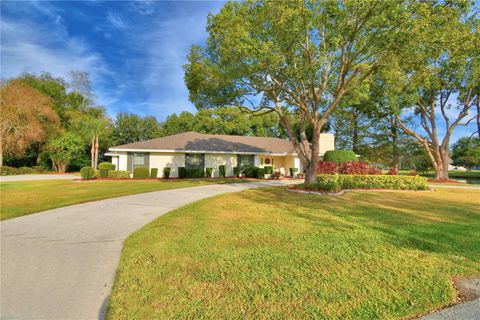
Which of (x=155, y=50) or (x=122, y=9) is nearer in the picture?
(x=122, y=9)

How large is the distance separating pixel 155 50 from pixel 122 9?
416 centimetres

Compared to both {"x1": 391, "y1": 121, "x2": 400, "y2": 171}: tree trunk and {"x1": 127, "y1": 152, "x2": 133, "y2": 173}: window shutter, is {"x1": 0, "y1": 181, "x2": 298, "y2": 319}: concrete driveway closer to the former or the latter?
{"x1": 127, "y1": 152, "x2": 133, "y2": 173}: window shutter

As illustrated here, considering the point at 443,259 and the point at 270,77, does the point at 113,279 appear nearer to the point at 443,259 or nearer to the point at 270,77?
the point at 443,259

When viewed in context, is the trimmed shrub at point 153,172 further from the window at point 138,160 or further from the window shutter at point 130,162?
the window shutter at point 130,162

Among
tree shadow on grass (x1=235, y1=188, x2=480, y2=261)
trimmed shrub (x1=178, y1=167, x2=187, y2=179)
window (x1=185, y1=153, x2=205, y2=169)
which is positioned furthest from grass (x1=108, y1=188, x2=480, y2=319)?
window (x1=185, y1=153, x2=205, y2=169)

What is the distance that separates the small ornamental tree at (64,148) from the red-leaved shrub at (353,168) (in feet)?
98.9

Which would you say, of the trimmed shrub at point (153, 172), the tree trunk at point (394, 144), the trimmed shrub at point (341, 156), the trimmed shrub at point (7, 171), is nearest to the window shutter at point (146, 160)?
the trimmed shrub at point (153, 172)

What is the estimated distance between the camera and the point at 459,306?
2.60 m

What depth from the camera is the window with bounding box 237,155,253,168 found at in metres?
22.8

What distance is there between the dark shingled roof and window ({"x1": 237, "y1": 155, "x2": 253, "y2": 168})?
2.27 ft

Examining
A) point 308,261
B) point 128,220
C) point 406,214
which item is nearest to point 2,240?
point 128,220

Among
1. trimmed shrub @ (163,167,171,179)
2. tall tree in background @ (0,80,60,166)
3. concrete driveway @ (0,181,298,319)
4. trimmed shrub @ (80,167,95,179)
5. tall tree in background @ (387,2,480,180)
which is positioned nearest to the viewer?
concrete driveway @ (0,181,298,319)

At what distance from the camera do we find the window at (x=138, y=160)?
2036 centimetres

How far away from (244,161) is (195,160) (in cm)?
463
